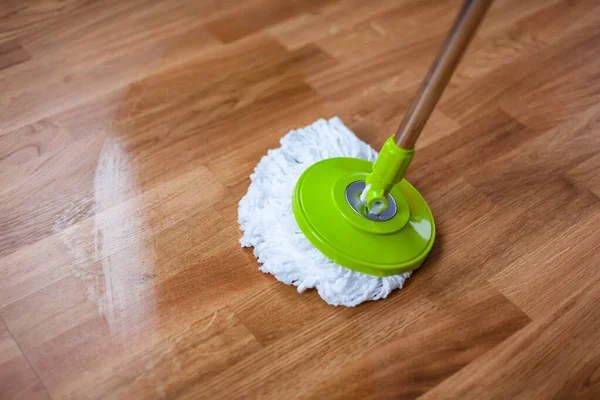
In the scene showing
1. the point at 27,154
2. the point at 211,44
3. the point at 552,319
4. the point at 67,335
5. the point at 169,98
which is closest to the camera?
the point at 67,335

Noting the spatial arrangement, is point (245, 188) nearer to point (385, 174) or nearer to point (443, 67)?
point (385, 174)

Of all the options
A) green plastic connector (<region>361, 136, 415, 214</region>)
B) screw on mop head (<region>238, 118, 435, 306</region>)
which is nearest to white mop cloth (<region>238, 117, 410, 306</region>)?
screw on mop head (<region>238, 118, 435, 306</region>)

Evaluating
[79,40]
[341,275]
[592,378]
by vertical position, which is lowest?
[592,378]

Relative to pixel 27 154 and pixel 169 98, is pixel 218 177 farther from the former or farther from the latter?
pixel 27 154

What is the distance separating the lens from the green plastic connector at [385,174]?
3.09 feet

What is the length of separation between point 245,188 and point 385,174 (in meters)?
0.27

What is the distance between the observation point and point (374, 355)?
0.93 metres

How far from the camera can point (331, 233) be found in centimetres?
98

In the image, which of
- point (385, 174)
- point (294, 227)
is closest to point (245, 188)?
point (294, 227)

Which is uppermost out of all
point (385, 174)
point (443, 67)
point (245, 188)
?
point (443, 67)

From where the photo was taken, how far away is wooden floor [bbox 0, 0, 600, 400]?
906 mm

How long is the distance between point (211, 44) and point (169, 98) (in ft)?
0.65

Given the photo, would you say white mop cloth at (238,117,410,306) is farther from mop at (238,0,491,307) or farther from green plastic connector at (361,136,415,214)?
green plastic connector at (361,136,415,214)

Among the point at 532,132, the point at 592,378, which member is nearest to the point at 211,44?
the point at 532,132
